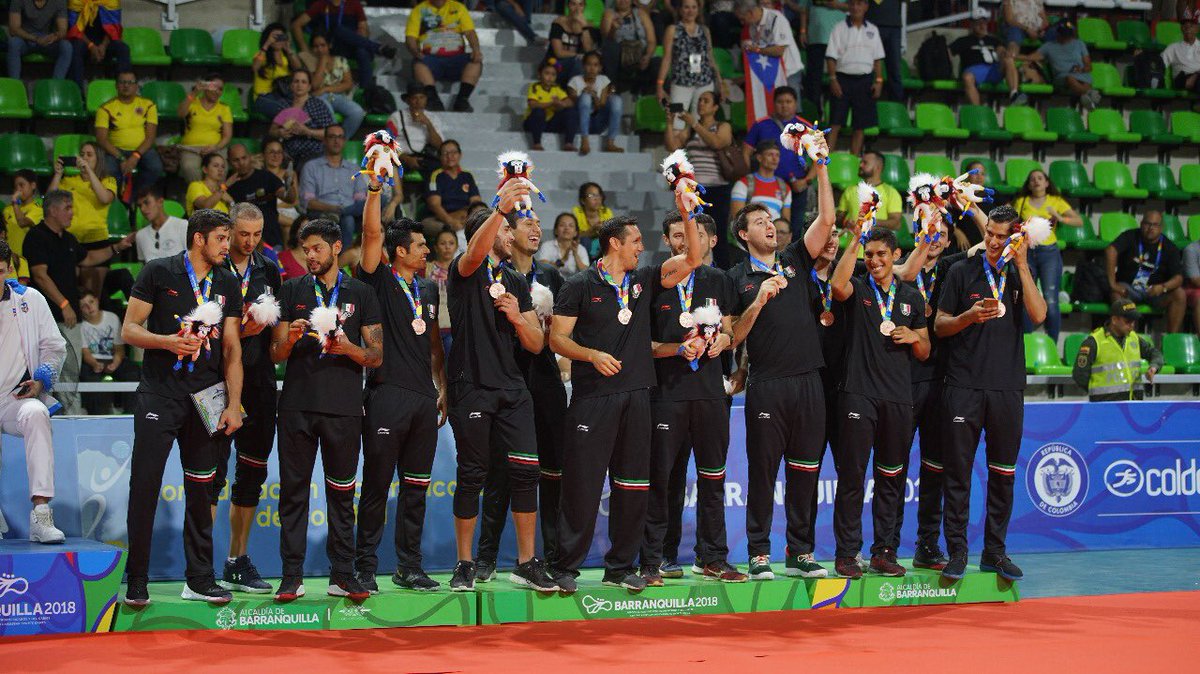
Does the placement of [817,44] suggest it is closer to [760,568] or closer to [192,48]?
[192,48]

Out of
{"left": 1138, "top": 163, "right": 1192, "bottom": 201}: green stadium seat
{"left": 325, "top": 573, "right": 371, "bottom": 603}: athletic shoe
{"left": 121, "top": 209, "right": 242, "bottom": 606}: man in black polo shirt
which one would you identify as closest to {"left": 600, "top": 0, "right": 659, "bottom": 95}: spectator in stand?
{"left": 1138, "top": 163, "right": 1192, "bottom": 201}: green stadium seat

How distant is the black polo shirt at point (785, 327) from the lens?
Result: 805cm

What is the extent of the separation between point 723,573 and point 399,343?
8.06 feet

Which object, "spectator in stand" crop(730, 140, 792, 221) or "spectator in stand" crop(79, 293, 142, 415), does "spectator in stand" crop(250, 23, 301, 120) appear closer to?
"spectator in stand" crop(79, 293, 142, 415)

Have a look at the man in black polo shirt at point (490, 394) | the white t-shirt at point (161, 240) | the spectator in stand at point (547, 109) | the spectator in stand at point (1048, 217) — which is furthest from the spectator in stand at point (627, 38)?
the man in black polo shirt at point (490, 394)

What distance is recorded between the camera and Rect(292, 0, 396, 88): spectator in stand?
1448 centimetres

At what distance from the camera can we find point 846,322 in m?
8.32

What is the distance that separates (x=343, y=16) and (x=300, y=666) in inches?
386

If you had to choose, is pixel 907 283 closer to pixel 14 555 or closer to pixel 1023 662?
pixel 1023 662

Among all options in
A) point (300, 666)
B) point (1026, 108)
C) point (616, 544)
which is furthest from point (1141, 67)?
point (300, 666)

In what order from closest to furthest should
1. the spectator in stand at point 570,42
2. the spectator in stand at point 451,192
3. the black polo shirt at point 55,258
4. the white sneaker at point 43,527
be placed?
the white sneaker at point 43,527 → the black polo shirt at point 55,258 → the spectator in stand at point 451,192 → the spectator in stand at point 570,42

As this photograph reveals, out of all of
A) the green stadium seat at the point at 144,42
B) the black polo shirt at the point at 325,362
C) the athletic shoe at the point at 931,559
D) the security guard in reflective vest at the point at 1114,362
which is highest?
the green stadium seat at the point at 144,42

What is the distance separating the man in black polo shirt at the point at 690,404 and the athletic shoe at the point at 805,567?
0.39 m

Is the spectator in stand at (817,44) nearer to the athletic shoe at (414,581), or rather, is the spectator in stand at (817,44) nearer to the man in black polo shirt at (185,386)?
the athletic shoe at (414,581)
